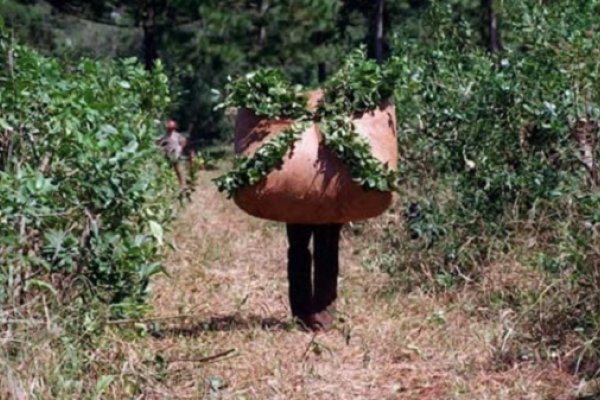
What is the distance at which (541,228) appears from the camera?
19.6ft

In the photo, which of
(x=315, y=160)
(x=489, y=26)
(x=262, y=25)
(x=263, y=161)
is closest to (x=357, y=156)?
(x=315, y=160)

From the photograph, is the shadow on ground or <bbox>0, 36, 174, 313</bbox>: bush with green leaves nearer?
<bbox>0, 36, 174, 313</bbox>: bush with green leaves

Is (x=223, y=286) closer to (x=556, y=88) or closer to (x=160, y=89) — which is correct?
(x=160, y=89)

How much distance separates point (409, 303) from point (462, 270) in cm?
49

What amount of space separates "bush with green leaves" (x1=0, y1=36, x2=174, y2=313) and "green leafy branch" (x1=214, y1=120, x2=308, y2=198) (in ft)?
2.21

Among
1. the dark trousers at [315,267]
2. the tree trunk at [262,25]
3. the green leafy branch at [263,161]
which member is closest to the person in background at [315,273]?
the dark trousers at [315,267]

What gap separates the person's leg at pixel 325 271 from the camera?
16.5 ft

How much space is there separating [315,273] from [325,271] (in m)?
0.06

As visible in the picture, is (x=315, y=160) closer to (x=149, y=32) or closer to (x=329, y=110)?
(x=329, y=110)

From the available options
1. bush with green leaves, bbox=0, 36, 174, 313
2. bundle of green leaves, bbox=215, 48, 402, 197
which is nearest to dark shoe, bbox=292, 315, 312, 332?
bundle of green leaves, bbox=215, 48, 402, 197

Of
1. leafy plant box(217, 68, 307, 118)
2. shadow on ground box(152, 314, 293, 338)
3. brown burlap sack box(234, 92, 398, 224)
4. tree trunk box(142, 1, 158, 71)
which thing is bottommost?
shadow on ground box(152, 314, 293, 338)

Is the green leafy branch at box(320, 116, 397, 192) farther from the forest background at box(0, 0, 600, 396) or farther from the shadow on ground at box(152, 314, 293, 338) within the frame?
the shadow on ground at box(152, 314, 293, 338)

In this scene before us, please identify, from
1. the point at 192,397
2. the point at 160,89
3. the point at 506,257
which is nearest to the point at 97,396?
the point at 192,397

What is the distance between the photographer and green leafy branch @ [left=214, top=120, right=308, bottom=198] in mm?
4750
